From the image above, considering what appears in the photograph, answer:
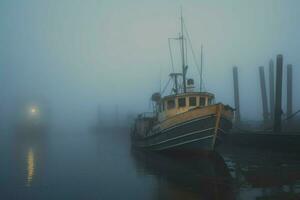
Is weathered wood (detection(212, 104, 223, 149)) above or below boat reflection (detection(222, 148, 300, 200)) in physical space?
above

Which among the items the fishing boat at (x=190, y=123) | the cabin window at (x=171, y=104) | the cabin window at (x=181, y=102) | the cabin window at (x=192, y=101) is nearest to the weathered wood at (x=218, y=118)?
the fishing boat at (x=190, y=123)

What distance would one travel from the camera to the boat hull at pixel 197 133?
18.5m

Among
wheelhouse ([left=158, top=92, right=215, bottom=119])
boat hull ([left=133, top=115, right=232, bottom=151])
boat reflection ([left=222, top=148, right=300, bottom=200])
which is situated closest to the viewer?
boat reflection ([left=222, top=148, right=300, bottom=200])

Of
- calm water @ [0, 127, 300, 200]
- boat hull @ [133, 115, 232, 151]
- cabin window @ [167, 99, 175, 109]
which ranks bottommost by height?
calm water @ [0, 127, 300, 200]

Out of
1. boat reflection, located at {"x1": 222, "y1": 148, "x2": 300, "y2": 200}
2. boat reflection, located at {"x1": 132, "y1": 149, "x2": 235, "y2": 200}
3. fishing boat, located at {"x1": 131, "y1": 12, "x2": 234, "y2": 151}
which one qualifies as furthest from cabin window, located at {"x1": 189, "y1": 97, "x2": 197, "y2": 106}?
boat reflection, located at {"x1": 222, "y1": 148, "x2": 300, "y2": 200}

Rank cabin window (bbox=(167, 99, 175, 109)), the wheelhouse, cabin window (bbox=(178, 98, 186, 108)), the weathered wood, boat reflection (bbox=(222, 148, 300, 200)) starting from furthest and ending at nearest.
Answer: cabin window (bbox=(167, 99, 175, 109)), cabin window (bbox=(178, 98, 186, 108)), the wheelhouse, the weathered wood, boat reflection (bbox=(222, 148, 300, 200))

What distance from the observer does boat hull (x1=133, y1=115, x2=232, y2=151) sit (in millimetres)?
18516

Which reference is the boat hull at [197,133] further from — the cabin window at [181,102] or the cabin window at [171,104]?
the cabin window at [181,102]

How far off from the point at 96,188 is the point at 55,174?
5183 mm

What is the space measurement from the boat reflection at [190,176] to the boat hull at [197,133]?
95 centimetres

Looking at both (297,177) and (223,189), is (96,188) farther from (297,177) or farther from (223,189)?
(297,177)

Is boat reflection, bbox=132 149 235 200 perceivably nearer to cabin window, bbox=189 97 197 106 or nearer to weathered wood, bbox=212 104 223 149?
weathered wood, bbox=212 104 223 149

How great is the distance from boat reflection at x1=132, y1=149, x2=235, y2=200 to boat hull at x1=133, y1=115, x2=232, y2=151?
3.13 feet

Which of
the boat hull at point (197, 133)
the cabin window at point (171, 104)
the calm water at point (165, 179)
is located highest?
the cabin window at point (171, 104)
